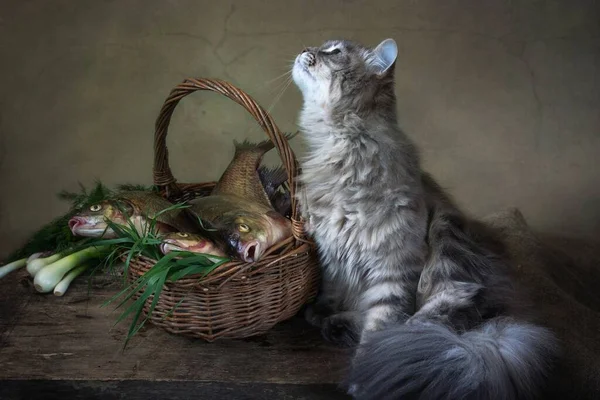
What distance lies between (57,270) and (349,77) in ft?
3.04

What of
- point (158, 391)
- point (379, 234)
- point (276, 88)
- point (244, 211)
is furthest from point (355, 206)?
point (276, 88)

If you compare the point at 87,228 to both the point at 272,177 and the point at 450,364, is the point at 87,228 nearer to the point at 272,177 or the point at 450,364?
the point at 272,177

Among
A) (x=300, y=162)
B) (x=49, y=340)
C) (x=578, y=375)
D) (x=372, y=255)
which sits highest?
(x=300, y=162)

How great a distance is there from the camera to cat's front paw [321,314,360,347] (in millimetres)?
1517

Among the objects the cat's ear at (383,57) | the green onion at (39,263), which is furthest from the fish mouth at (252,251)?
the green onion at (39,263)

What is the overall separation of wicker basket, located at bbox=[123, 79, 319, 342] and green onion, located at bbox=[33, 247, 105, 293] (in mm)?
326

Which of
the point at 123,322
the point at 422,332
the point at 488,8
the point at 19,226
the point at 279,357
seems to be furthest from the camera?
the point at 19,226

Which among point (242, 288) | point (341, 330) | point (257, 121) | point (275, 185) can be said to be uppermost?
point (257, 121)

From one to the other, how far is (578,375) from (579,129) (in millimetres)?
1558

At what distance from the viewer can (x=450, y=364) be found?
1.19 meters

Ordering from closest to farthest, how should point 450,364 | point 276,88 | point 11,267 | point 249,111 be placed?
point 450,364, point 249,111, point 11,267, point 276,88

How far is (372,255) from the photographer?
4.84 ft

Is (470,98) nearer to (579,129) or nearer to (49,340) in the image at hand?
(579,129)

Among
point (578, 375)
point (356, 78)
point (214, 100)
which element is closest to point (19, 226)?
point (214, 100)
